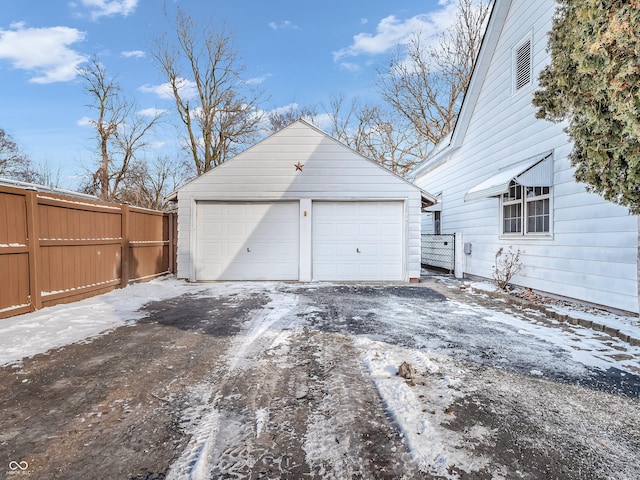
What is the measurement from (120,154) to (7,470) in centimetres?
1852

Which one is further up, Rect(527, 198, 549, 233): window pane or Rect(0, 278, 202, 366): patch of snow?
Rect(527, 198, 549, 233): window pane

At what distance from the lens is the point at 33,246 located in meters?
4.70

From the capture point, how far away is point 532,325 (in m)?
4.44

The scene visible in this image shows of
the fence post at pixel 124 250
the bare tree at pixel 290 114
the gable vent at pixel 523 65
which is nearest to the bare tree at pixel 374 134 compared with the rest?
the bare tree at pixel 290 114

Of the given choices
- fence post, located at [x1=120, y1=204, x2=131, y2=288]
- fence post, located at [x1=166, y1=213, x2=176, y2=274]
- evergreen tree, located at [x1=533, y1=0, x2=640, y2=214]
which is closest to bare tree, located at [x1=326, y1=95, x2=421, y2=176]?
fence post, located at [x1=166, y1=213, x2=176, y2=274]

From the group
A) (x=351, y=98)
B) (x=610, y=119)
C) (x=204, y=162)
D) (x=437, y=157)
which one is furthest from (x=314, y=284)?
(x=351, y=98)

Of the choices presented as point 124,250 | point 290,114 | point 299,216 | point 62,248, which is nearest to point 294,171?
point 299,216

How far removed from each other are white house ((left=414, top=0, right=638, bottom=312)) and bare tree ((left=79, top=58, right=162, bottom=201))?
1579cm

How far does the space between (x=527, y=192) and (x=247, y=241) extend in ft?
21.5

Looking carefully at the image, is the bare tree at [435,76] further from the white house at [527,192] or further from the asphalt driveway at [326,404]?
the asphalt driveway at [326,404]

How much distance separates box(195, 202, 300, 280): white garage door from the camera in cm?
853

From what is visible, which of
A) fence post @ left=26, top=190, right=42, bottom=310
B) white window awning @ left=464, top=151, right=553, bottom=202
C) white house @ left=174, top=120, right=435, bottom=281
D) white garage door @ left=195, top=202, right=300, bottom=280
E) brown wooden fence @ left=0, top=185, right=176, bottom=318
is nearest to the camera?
brown wooden fence @ left=0, top=185, right=176, bottom=318

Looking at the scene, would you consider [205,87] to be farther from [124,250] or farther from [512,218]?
[512,218]

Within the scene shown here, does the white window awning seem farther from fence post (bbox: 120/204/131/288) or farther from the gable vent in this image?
fence post (bbox: 120/204/131/288)
